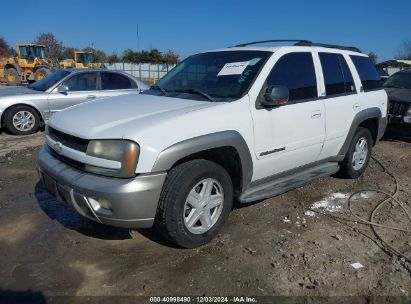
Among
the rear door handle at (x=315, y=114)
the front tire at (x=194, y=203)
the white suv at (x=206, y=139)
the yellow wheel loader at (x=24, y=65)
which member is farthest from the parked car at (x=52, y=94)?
the yellow wheel loader at (x=24, y=65)

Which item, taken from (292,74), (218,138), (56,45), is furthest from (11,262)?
(56,45)

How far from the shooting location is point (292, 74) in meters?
4.23

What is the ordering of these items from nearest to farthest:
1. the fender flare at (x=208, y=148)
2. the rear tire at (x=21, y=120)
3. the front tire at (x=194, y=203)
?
the fender flare at (x=208, y=148), the front tire at (x=194, y=203), the rear tire at (x=21, y=120)

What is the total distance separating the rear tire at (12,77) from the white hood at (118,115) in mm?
24171

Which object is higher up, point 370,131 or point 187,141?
point 187,141

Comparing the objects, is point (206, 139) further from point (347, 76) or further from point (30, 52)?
point (30, 52)

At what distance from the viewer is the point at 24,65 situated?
84.5ft

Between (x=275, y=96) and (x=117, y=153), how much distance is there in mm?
1609

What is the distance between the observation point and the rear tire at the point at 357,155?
535cm

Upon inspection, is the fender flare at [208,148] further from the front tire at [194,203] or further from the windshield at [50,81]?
the windshield at [50,81]

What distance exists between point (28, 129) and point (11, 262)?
6058 mm

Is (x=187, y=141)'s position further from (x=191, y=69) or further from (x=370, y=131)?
(x=370, y=131)

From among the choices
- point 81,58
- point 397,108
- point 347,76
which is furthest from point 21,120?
point 81,58

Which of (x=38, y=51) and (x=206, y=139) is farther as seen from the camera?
(x=38, y=51)
